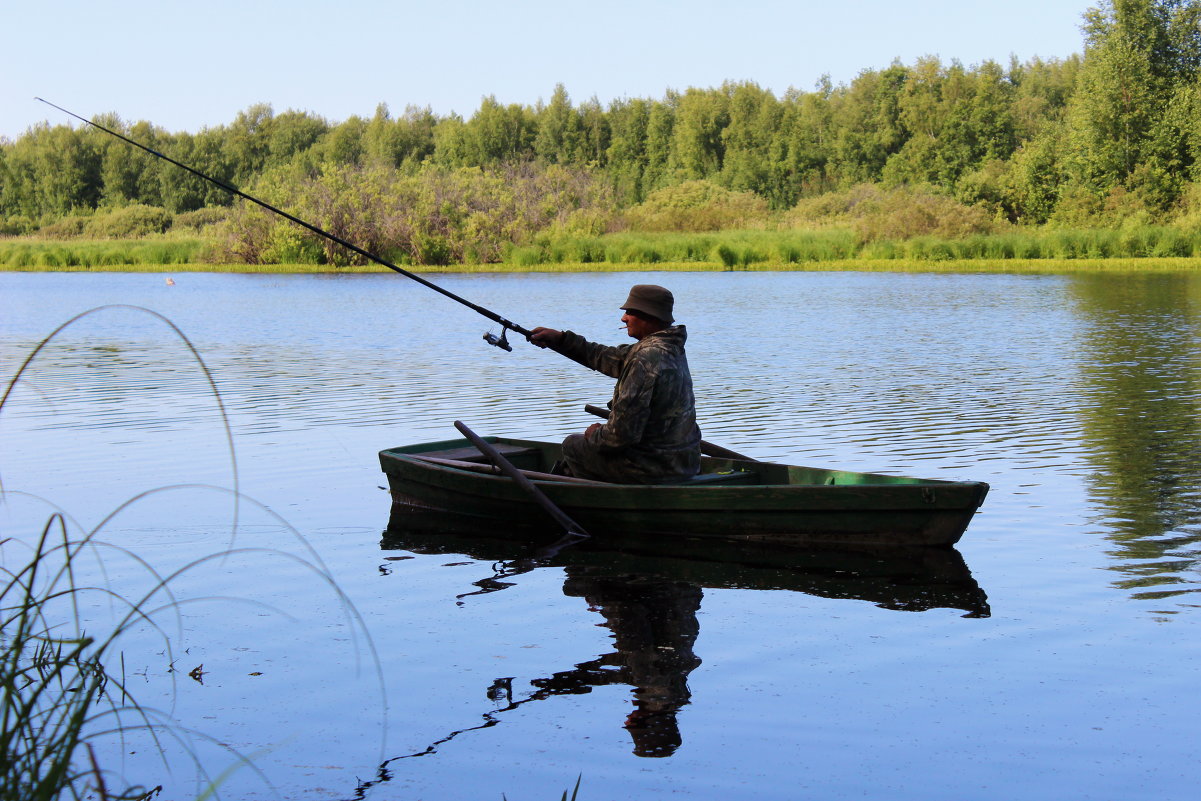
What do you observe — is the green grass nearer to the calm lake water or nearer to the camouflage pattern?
the calm lake water

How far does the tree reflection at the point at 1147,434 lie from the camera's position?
7121 mm

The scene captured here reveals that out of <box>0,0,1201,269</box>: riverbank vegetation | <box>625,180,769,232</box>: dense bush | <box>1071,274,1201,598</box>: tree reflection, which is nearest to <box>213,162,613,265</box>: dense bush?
<box>0,0,1201,269</box>: riverbank vegetation

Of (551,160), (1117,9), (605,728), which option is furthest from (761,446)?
(551,160)

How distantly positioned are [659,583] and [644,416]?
3.51 ft

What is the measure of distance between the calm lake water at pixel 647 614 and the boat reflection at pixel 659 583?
2 centimetres

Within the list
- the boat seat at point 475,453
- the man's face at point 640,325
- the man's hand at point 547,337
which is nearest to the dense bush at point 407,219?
the boat seat at point 475,453

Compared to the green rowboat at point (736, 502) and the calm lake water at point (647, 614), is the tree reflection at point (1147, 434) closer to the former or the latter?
the calm lake water at point (647, 614)

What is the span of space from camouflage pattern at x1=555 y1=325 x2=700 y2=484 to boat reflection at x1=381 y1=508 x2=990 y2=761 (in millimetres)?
418

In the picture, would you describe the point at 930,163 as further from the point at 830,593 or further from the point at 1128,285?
the point at 830,593

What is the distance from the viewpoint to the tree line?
46.6 metres

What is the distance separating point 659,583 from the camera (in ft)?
22.3

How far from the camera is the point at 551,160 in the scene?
83.5m

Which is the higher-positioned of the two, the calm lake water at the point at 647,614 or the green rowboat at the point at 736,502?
the green rowboat at the point at 736,502

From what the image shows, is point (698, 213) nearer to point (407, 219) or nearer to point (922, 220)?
point (407, 219)
